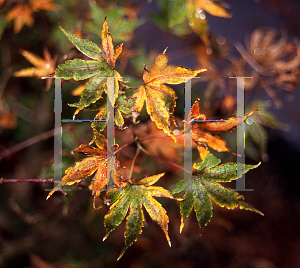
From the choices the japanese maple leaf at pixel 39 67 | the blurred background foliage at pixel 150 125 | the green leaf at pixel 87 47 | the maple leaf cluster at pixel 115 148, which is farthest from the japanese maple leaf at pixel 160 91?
the japanese maple leaf at pixel 39 67

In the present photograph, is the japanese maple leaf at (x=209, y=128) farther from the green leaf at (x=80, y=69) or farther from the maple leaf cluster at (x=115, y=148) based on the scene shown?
the green leaf at (x=80, y=69)

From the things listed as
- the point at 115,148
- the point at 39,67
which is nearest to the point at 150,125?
the point at 115,148

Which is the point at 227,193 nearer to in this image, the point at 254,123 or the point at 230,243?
the point at 254,123

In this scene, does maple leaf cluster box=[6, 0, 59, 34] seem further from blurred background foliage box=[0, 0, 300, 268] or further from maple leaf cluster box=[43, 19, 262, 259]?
maple leaf cluster box=[43, 19, 262, 259]

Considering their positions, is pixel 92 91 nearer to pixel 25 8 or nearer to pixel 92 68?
pixel 92 68

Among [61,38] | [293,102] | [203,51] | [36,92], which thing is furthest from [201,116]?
[293,102]

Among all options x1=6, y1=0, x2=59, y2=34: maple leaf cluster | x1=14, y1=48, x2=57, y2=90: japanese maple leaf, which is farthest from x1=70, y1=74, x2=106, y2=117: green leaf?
→ x1=6, y1=0, x2=59, y2=34: maple leaf cluster
